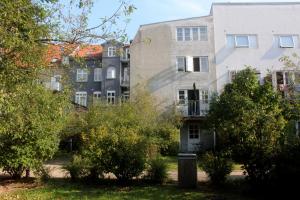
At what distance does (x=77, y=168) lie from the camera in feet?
47.7

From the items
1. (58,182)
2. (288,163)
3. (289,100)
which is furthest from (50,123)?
(289,100)

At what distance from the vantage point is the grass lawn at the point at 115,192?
38.8ft

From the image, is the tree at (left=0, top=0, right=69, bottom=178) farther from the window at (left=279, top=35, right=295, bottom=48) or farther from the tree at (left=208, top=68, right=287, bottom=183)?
the window at (left=279, top=35, right=295, bottom=48)

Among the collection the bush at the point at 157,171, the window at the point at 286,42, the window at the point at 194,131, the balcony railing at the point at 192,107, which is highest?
the window at the point at 286,42

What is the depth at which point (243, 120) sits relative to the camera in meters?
13.1

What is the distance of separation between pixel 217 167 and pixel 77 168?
5143 mm

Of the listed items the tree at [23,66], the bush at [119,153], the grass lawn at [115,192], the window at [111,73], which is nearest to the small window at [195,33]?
the window at [111,73]

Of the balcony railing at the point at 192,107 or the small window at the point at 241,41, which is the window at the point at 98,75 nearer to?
A: the balcony railing at the point at 192,107

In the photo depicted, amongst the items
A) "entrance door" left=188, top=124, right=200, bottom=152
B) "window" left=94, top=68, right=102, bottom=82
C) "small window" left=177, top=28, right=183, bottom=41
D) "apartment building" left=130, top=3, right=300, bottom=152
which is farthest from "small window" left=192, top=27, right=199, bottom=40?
"window" left=94, top=68, right=102, bottom=82

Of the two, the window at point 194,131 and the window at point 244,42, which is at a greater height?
the window at point 244,42

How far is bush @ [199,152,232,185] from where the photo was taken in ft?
44.2

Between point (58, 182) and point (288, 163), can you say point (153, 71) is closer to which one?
point (58, 182)

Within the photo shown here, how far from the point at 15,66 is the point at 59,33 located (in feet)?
4.62

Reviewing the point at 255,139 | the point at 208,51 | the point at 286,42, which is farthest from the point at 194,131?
the point at 255,139
